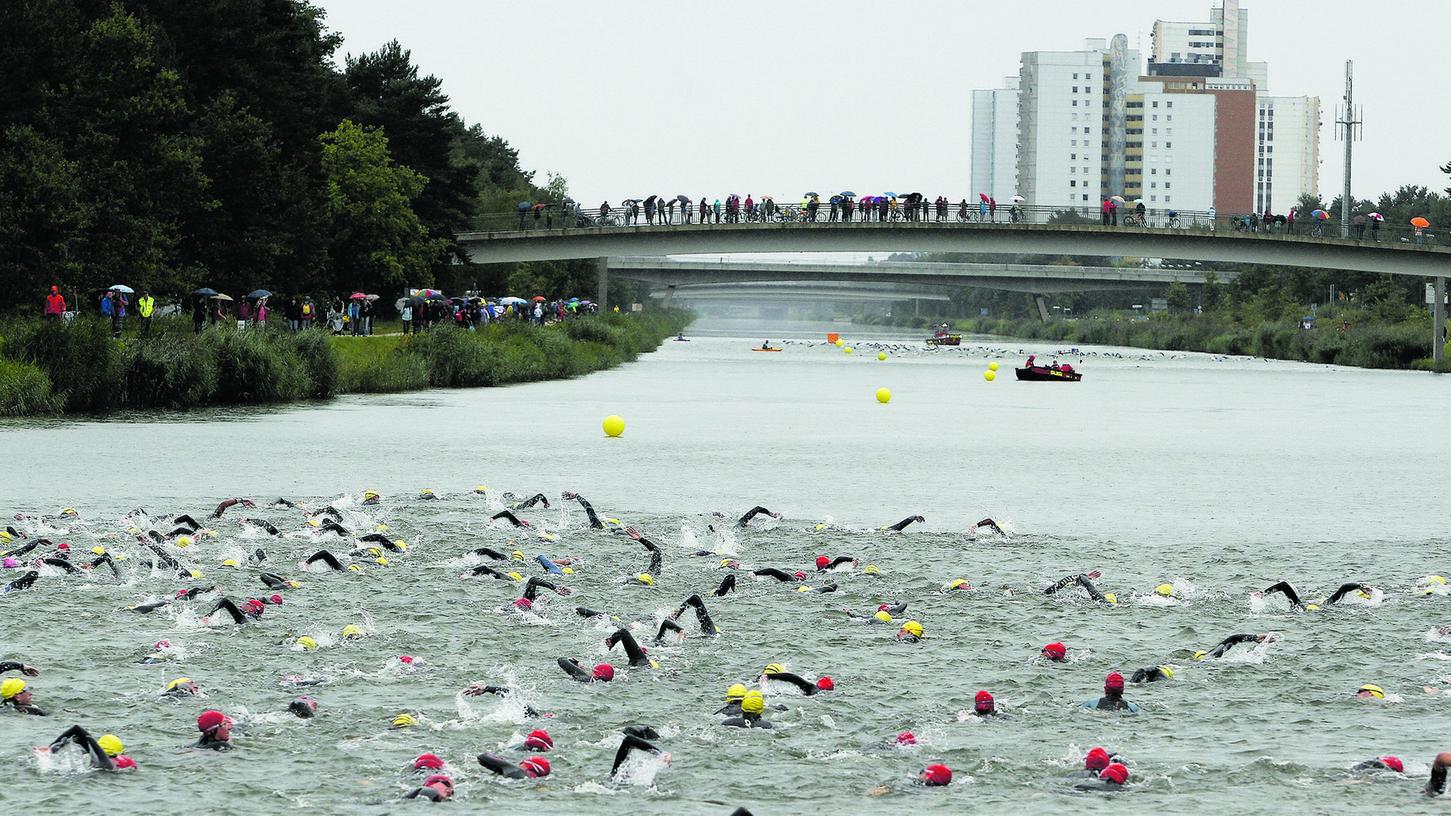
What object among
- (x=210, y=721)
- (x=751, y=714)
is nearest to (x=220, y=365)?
(x=210, y=721)

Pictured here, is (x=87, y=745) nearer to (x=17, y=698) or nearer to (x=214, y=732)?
(x=214, y=732)

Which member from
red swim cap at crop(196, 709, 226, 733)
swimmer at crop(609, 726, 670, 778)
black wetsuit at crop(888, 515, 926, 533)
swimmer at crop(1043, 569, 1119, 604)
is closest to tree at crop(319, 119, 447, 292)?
black wetsuit at crop(888, 515, 926, 533)

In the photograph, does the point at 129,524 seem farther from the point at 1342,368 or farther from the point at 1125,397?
the point at 1342,368

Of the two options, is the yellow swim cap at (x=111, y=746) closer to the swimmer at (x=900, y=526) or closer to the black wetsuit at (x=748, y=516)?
the black wetsuit at (x=748, y=516)

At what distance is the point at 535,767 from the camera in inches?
444

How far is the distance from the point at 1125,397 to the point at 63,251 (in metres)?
38.4

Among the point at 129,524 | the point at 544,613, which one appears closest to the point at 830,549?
the point at 544,613

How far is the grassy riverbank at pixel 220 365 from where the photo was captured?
46.7 metres

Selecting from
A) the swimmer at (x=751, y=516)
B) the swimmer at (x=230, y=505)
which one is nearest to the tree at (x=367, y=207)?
the swimmer at (x=230, y=505)

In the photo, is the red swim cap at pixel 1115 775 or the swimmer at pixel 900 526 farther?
the swimmer at pixel 900 526

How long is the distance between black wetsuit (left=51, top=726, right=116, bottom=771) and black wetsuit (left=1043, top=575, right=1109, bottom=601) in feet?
33.6

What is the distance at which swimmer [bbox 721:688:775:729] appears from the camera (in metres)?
12.5

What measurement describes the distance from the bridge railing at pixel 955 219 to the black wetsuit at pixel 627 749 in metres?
94.5

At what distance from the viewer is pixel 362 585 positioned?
1841 cm
